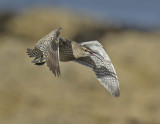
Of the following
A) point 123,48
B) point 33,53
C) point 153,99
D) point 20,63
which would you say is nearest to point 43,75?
point 20,63

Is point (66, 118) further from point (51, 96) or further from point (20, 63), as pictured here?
point (20, 63)

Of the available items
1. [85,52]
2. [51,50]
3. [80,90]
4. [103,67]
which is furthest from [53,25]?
[51,50]

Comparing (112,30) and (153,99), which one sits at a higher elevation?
(112,30)

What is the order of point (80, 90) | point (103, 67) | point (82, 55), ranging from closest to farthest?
1. point (82, 55)
2. point (103, 67)
3. point (80, 90)

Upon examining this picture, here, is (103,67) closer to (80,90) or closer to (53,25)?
(80,90)

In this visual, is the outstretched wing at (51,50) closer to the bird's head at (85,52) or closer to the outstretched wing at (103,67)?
the bird's head at (85,52)

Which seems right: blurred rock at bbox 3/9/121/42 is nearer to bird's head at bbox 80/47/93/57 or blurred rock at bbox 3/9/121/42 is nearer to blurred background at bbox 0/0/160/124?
blurred background at bbox 0/0/160/124

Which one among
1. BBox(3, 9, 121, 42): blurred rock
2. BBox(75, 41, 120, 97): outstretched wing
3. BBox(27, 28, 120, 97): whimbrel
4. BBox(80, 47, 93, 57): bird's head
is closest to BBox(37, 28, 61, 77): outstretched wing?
BBox(27, 28, 120, 97): whimbrel
